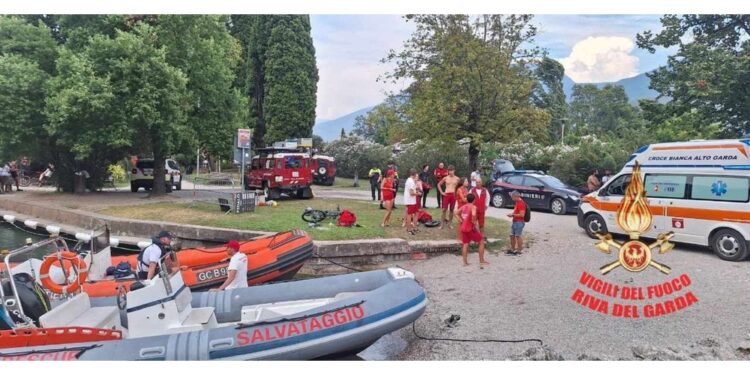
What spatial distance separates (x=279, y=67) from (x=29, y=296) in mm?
4305

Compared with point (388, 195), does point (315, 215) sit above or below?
below

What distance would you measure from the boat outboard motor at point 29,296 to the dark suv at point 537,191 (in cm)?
850

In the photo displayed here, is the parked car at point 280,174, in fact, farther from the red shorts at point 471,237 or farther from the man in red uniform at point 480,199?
the red shorts at point 471,237

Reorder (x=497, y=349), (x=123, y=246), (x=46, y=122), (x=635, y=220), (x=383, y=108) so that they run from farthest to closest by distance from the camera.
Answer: (x=383, y=108), (x=46, y=122), (x=123, y=246), (x=635, y=220), (x=497, y=349)

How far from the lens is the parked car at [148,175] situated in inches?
479

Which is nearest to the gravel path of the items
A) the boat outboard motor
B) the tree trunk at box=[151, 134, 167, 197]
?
the boat outboard motor

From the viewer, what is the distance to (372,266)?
24.2 ft

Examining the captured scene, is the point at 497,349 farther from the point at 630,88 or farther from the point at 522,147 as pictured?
the point at 522,147

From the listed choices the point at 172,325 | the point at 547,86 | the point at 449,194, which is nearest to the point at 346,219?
the point at 449,194

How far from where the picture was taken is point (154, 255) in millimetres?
5055

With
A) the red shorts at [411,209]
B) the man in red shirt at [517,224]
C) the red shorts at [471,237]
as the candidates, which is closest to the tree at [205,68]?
the red shorts at [411,209]

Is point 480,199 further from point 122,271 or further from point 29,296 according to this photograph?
point 29,296

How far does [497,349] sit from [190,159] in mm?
8973
